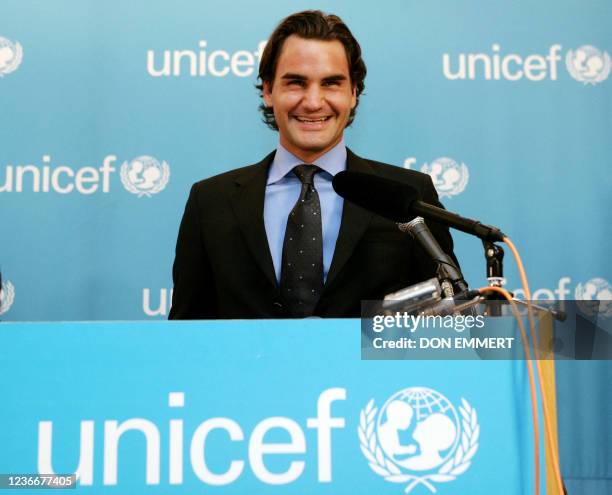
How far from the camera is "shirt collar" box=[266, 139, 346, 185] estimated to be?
7.25 feet

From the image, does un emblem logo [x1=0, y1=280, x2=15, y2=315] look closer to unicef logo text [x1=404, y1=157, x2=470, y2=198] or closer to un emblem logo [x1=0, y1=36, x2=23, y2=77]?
un emblem logo [x1=0, y1=36, x2=23, y2=77]

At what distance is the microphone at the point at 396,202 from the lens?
120cm

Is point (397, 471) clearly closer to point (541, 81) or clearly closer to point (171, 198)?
point (171, 198)

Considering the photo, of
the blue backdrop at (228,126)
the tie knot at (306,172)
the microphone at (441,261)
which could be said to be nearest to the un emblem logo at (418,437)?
the microphone at (441,261)

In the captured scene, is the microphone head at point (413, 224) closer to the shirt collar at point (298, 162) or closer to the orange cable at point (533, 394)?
the orange cable at point (533, 394)

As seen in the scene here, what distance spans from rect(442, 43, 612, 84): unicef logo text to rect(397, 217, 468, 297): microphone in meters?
1.79

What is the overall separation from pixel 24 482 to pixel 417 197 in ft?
2.40

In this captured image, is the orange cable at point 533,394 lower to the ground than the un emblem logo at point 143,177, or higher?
lower

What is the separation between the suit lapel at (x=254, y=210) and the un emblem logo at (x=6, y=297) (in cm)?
104

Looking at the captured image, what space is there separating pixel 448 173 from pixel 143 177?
42.9 inches

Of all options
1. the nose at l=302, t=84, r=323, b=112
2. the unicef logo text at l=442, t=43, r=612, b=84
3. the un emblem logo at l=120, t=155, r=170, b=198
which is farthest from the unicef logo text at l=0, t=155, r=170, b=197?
the unicef logo text at l=442, t=43, r=612, b=84

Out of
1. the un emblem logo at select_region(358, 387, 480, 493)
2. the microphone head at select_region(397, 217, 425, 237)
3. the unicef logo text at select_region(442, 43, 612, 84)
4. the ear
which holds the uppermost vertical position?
the unicef logo text at select_region(442, 43, 612, 84)

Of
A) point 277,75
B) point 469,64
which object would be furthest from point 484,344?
point 469,64

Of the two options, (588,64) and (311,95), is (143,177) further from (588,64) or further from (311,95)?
(588,64)
